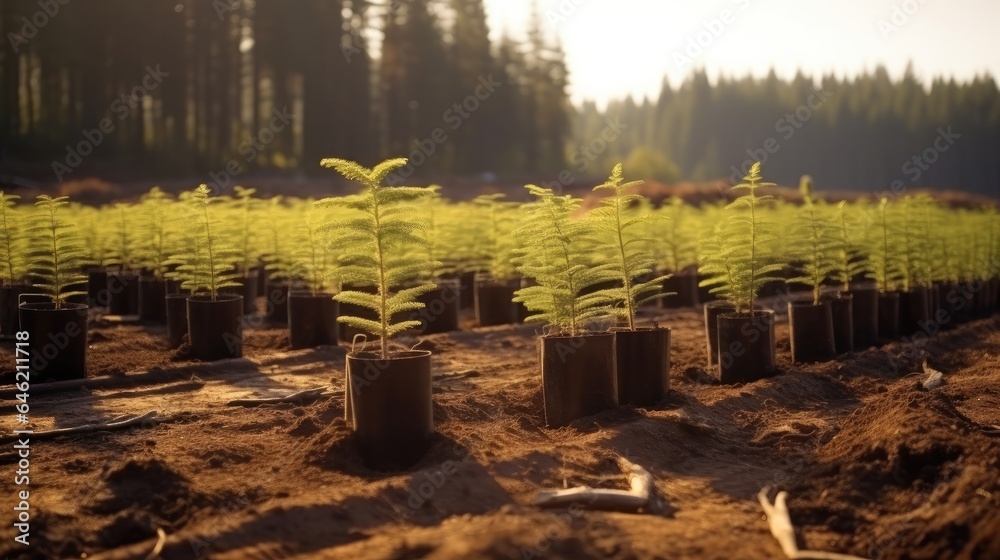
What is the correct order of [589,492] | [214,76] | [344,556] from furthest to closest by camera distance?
1. [214,76]
2. [589,492]
3. [344,556]

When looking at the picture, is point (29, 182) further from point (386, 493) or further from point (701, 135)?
point (701, 135)

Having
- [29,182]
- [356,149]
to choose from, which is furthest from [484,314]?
[356,149]

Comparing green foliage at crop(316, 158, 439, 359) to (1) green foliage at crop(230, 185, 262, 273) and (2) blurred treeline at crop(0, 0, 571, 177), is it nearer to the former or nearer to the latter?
(1) green foliage at crop(230, 185, 262, 273)

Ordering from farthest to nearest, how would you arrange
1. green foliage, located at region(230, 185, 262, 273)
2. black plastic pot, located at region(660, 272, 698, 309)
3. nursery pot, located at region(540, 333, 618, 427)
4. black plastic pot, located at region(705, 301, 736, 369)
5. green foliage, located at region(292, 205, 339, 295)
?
1. black plastic pot, located at region(660, 272, 698, 309)
2. green foliage, located at region(230, 185, 262, 273)
3. green foliage, located at region(292, 205, 339, 295)
4. black plastic pot, located at region(705, 301, 736, 369)
5. nursery pot, located at region(540, 333, 618, 427)

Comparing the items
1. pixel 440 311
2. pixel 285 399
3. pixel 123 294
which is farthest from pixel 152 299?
pixel 285 399

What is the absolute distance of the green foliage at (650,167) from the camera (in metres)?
71.8

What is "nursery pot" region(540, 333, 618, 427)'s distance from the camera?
7863 mm

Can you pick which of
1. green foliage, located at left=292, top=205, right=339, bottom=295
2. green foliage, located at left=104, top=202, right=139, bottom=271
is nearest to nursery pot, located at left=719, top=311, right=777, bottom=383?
green foliage, located at left=292, top=205, right=339, bottom=295

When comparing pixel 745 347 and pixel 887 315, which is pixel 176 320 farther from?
pixel 887 315

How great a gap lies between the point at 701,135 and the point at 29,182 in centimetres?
9819

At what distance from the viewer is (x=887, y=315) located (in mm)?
13211

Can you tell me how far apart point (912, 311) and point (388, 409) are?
983cm

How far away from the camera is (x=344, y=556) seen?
4703mm

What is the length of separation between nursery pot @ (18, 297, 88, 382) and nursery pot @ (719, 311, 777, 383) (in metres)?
6.66
